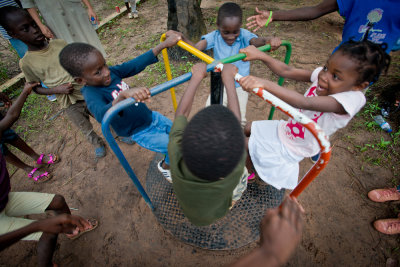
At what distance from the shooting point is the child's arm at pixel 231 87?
1294 mm

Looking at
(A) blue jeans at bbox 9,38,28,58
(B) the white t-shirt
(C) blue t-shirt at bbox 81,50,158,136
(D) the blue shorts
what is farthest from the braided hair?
(A) blue jeans at bbox 9,38,28,58

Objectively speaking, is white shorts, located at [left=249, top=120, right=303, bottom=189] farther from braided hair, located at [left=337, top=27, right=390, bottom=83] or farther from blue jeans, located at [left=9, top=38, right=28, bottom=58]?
blue jeans, located at [left=9, top=38, right=28, bottom=58]

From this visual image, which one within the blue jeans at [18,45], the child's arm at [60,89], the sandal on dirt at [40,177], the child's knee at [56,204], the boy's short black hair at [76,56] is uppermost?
the boy's short black hair at [76,56]

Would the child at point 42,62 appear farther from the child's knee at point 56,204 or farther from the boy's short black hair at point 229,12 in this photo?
the boy's short black hair at point 229,12

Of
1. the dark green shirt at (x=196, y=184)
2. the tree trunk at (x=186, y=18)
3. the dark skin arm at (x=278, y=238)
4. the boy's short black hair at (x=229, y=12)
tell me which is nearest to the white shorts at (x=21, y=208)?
the dark green shirt at (x=196, y=184)

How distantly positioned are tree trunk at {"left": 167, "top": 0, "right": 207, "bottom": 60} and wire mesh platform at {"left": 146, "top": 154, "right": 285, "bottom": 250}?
132 inches

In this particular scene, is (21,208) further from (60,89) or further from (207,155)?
(207,155)

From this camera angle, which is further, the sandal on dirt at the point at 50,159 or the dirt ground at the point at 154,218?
the sandal on dirt at the point at 50,159

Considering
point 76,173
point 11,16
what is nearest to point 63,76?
point 11,16

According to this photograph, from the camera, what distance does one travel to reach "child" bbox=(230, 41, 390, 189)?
116cm

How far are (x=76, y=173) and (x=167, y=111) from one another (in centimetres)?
160

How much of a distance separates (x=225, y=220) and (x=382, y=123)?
8.66 ft

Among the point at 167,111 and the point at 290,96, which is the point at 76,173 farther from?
the point at 290,96

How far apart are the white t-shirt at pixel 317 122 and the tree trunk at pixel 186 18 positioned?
3298mm
